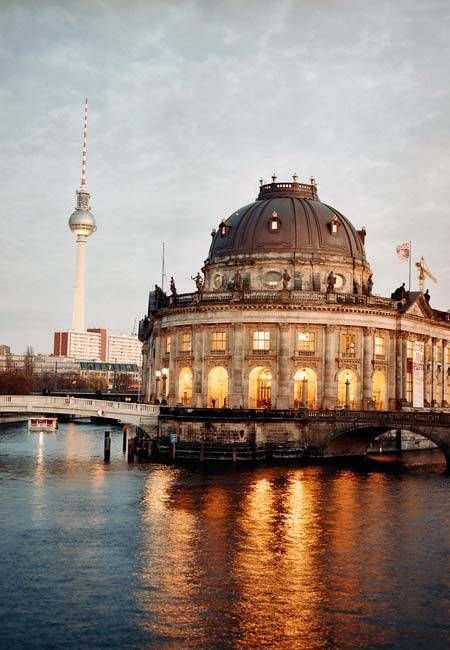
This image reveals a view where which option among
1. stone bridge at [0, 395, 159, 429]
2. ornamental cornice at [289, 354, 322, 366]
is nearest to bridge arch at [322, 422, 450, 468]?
ornamental cornice at [289, 354, 322, 366]

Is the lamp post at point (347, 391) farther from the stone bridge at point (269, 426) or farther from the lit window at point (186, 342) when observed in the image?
the lit window at point (186, 342)

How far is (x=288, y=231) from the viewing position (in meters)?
110

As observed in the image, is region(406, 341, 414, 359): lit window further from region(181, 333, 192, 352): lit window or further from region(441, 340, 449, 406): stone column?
region(181, 333, 192, 352): lit window

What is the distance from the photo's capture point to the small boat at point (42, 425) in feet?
453

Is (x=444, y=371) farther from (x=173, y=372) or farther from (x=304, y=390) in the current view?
(x=173, y=372)

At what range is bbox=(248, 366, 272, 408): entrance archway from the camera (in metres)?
100

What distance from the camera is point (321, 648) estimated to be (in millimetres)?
30109

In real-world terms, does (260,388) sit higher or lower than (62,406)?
higher

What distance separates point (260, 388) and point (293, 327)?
858cm

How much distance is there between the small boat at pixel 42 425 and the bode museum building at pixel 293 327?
2758 centimetres

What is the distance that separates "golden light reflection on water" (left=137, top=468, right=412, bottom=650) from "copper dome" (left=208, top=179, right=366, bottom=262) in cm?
4876

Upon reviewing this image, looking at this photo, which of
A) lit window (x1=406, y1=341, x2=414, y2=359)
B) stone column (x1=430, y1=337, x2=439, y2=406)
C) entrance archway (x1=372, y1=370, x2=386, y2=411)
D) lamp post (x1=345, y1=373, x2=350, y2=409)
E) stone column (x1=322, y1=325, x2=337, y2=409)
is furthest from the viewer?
stone column (x1=430, y1=337, x2=439, y2=406)

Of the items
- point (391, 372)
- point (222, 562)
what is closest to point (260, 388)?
point (391, 372)

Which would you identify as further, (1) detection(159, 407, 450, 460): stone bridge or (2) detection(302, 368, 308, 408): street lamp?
(2) detection(302, 368, 308, 408): street lamp
